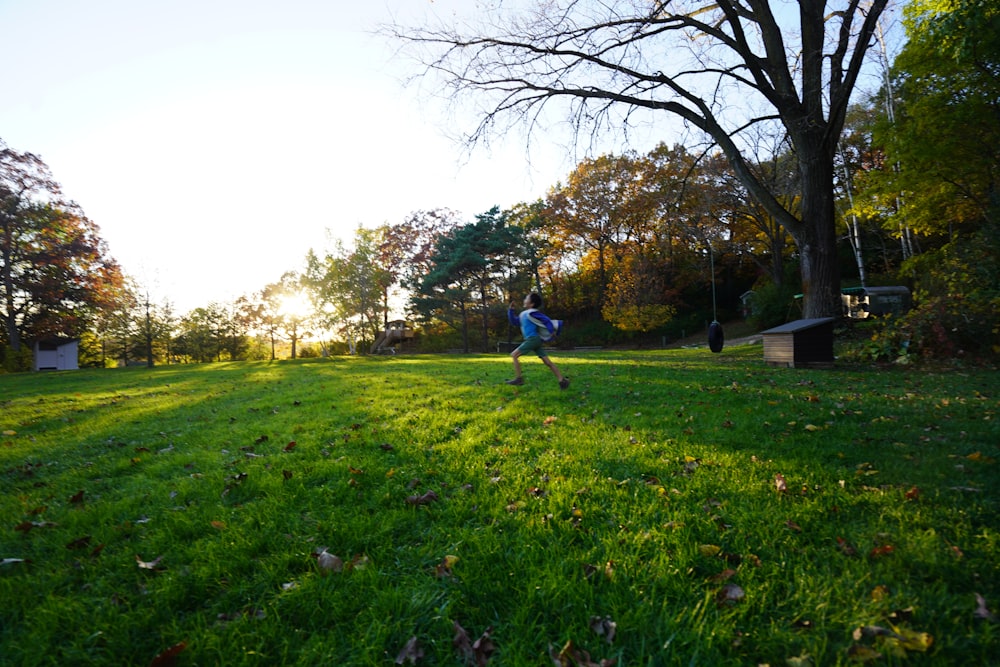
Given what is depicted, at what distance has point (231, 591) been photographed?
6.98 ft

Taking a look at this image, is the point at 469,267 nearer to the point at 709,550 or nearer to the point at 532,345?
the point at 532,345

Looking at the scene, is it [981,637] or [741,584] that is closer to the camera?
[981,637]

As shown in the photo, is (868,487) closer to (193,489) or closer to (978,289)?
(193,489)

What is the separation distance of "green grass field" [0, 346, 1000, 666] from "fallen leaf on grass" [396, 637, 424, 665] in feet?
0.04

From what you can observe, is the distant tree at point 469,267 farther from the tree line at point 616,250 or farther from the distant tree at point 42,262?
the distant tree at point 42,262

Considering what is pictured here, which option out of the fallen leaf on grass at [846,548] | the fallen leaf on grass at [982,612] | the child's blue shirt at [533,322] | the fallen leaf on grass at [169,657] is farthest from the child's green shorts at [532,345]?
the fallen leaf on grass at [169,657]

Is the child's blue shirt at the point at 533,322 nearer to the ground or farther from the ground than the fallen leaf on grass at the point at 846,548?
farther from the ground

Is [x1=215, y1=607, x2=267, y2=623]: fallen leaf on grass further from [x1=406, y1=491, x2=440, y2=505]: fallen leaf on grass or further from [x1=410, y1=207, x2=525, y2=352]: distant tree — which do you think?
[x1=410, y1=207, x2=525, y2=352]: distant tree

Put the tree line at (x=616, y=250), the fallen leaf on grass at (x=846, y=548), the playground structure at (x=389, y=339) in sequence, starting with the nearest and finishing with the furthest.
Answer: the fallen leaf on grass at (x=846, y=548)
the tree line at (x=616, y=250)
the playground structure at (x=389, y=339)

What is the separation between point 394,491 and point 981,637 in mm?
3153

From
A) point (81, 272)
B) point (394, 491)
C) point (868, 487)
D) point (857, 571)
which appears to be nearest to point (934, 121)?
point (868, 487)

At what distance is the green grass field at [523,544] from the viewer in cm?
173

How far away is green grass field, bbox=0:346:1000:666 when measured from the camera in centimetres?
173

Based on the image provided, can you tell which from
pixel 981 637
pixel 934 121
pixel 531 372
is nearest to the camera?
pixel 981 637
